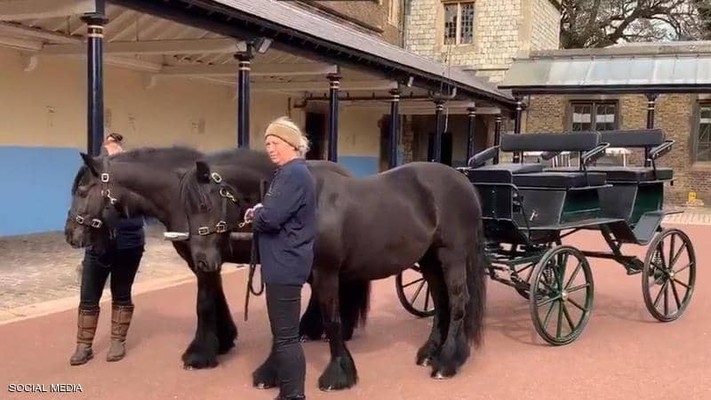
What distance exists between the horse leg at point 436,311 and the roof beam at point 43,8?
453 centimetres

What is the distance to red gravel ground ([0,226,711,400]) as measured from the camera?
4.64 m

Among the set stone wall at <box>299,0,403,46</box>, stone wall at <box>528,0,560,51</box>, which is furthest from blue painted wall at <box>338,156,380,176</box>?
stone wall at <box>528,0,560,51</box>

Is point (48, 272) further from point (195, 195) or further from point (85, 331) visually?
point (195, 195)

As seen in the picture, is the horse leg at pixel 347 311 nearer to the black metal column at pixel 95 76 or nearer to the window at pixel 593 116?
the black metal column at pixel 95 76

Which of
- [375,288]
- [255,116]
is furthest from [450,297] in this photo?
[255,116]

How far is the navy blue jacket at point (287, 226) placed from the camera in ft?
12.4

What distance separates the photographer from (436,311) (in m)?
5.52

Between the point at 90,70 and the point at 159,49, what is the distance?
343cm

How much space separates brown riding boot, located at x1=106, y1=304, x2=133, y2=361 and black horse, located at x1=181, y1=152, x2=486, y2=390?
1215mm

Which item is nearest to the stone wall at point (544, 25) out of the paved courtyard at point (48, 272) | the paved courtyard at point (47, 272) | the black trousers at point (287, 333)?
the paved courtyard at point (48, 272)

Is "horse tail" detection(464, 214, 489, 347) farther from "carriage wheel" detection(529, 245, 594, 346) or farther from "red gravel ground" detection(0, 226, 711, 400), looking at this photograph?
"carriage wheel" detection(529, 245, 594, 346)

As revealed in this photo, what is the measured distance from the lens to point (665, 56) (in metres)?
22.7

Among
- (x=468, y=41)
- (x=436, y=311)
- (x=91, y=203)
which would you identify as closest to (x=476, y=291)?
(x=436, y=311)

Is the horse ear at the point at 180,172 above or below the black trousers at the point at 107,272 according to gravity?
above
